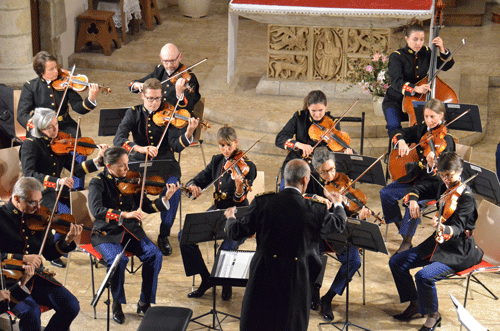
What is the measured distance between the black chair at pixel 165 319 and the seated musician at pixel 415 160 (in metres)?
2.06

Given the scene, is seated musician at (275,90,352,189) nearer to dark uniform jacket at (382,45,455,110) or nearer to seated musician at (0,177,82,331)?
dark uniform jacket at (382,45,455,110)

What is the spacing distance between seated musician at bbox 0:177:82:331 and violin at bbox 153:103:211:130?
146 centimetres

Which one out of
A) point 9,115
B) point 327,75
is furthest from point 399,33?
point 9,115

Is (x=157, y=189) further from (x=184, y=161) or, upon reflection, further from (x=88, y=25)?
(x=88, y=25)

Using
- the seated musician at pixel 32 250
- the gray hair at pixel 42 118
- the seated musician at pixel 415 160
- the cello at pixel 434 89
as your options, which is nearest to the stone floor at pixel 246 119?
the seated musician at pixel 415 160

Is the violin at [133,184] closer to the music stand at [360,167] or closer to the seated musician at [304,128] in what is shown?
the seated musician at [304,128]

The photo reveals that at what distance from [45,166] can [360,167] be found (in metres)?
2.22

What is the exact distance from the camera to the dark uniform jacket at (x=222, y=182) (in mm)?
4895

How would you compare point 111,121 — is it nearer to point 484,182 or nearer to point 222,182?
point 222,182

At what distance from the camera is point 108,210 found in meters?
4.50

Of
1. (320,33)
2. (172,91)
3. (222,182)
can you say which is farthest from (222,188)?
(320,33)

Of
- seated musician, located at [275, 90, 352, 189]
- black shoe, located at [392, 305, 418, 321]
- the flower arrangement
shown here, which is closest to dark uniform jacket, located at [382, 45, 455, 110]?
the flower arrangement

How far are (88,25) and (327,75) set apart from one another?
3414 millimetres

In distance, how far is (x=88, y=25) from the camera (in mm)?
9180
